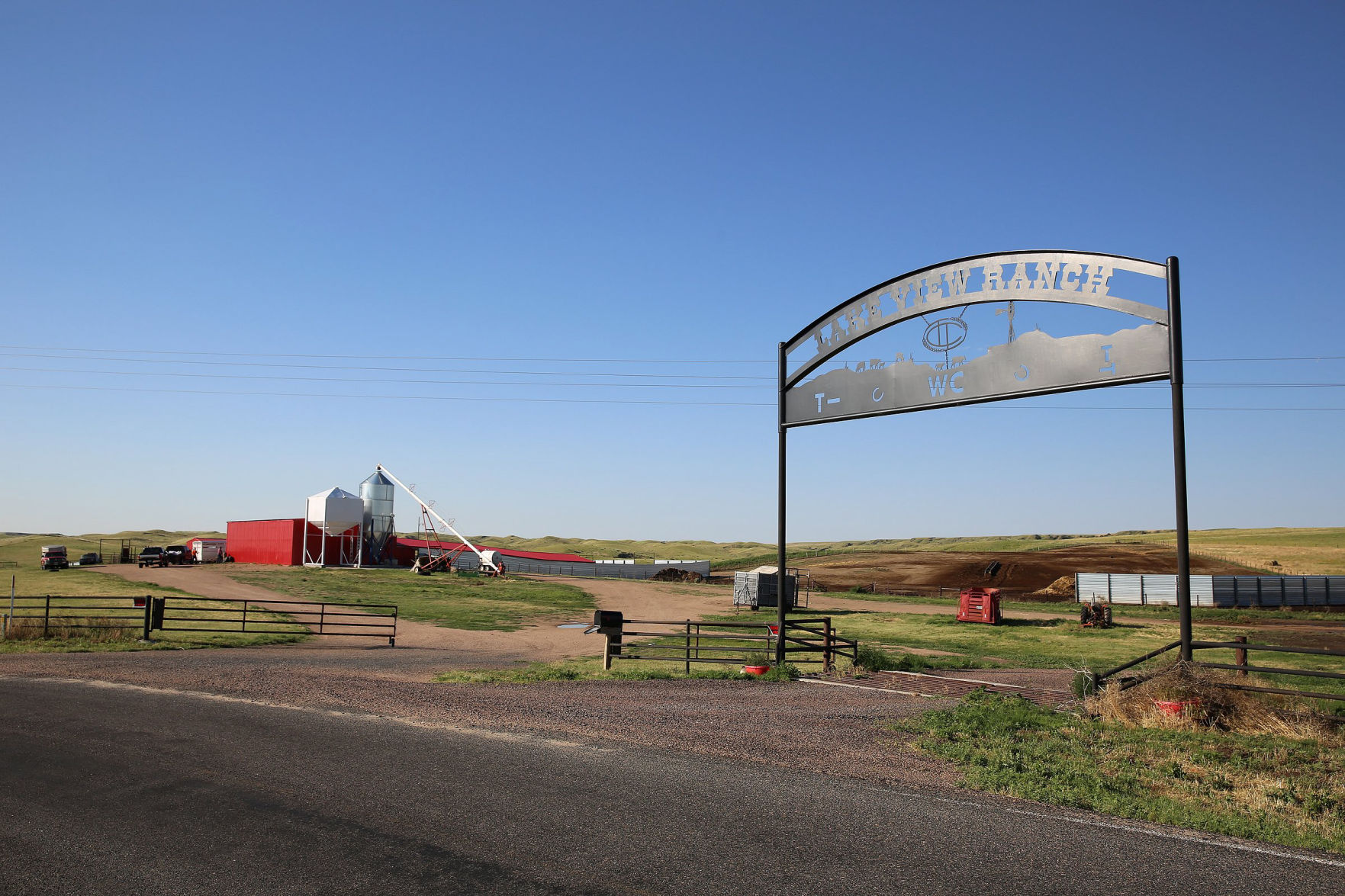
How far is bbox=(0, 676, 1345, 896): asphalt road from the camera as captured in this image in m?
5.52

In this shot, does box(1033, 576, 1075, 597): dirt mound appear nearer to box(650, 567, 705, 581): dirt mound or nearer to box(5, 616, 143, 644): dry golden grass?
box(650, 567, 705, 581): dirt mound

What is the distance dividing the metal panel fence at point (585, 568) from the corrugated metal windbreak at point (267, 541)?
48.6 feet

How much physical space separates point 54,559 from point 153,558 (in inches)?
283

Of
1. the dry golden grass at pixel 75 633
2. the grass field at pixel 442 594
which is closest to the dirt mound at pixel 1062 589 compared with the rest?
the grass field at pixel 442 594

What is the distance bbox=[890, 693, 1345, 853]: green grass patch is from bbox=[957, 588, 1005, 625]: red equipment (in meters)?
27.6

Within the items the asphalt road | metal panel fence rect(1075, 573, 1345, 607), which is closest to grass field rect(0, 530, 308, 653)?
the asphalt road

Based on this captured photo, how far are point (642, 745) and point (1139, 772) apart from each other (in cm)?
511

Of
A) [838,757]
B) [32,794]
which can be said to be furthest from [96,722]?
[838,757]

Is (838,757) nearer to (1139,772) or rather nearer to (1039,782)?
(1039,782)

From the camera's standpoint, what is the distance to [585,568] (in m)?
84.0

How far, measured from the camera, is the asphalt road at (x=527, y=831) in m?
5.52

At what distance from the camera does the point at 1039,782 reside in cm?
789

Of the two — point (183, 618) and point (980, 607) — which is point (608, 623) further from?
point (980, 607)

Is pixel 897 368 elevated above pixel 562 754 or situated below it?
above
